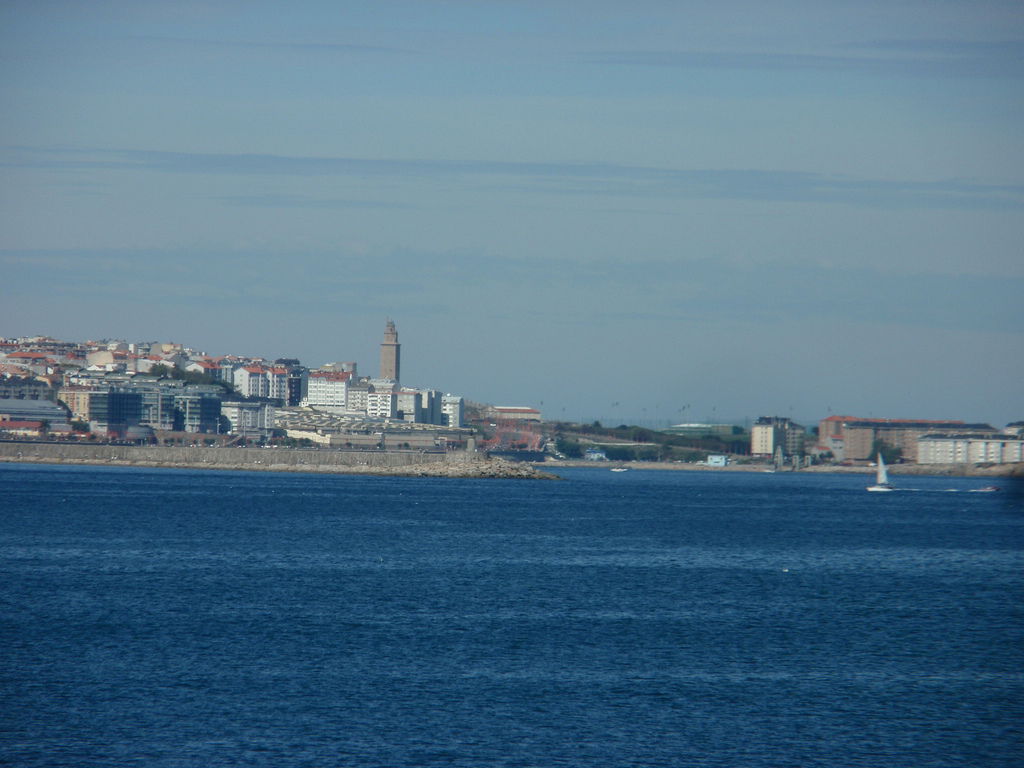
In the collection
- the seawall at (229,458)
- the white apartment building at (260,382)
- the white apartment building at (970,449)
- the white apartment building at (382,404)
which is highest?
the white apartment building at (260,382)

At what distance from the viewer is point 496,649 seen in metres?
18.9

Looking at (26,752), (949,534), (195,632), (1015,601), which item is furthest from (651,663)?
(949,534)

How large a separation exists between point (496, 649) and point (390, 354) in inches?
6954

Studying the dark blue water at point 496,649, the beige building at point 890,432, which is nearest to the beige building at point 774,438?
the beige building at point 890,432

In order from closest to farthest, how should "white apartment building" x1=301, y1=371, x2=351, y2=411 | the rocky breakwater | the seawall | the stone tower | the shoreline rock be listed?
1. the rocky breakwater
2. the shoreline rock
3. the seawall
4. "white apartment building" x1=301, y1=371, x2=351, y2=411
5. the stone tower

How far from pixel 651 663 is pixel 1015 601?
11.3 meters

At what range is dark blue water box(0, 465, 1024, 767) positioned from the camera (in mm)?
14117

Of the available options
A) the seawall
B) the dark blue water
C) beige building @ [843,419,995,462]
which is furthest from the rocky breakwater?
beige building @ [843,419,995,462]

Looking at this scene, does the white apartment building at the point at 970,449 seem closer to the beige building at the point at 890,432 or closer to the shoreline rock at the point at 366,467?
the beige building at the point at 890,432

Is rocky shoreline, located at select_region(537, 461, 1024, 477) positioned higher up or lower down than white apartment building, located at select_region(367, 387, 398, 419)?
lower down

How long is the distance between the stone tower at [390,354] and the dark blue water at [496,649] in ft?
505

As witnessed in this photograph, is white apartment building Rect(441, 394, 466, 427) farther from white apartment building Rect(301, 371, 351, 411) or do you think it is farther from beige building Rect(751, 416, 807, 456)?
beige building Rect(751, 416, 807, 456)

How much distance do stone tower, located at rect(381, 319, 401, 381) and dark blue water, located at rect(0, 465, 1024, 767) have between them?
154 metres

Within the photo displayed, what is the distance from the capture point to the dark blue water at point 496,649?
14117mm
